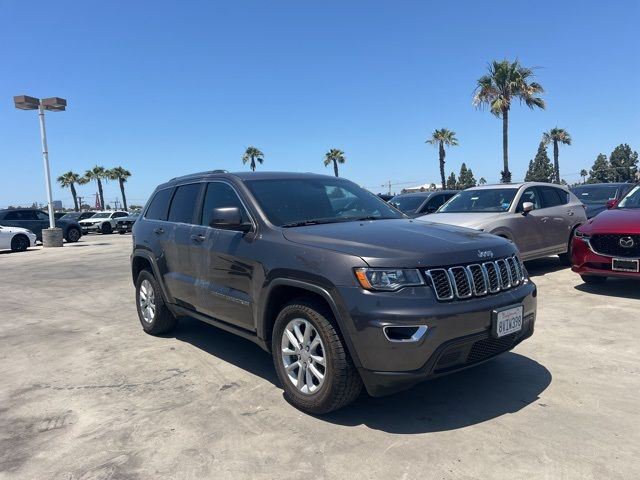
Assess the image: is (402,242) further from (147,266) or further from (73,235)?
(73,235)

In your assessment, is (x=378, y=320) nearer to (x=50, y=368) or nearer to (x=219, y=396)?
(x=219, y=396)

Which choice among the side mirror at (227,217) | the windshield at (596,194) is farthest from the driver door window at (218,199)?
the windshield at (596,194)

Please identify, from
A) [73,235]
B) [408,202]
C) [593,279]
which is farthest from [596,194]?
[73,235]

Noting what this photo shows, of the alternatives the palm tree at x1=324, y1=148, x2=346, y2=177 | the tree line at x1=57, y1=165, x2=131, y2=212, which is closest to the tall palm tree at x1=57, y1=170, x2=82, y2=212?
the tree line at x1=57, y1=165, x2=131, y2=212

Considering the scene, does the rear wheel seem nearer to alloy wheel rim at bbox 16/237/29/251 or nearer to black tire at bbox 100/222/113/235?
alloy wheel rim at bbox 16/237/29/251

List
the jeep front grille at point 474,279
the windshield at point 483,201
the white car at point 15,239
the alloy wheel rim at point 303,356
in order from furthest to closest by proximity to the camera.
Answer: the white car at point 15,239 → the windshield at point 483,201 → the alloy wheel rim at point 303,356 → the jeep front grille at point 474,279

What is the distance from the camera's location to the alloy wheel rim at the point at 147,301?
19.6 ft

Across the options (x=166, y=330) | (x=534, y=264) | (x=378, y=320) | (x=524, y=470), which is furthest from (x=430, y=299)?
(x=534, y=264)

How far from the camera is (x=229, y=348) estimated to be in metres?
5.48

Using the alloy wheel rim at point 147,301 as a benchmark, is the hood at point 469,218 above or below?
above

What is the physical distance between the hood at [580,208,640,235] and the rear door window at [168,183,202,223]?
5.40 m

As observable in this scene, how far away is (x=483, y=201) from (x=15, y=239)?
18450 millimetres

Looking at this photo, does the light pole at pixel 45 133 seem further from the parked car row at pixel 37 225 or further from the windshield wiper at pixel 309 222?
the windshield wiper at pixel 309 222

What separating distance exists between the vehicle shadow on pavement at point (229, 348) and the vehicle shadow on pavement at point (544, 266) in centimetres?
583
